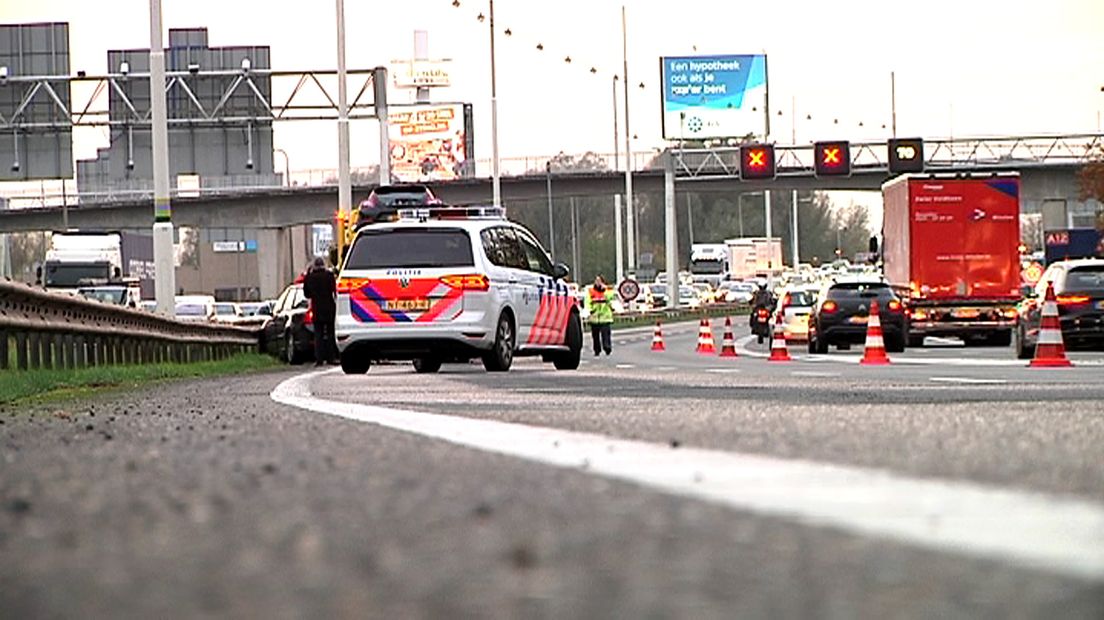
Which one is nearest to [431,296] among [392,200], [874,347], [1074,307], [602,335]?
[874,347]

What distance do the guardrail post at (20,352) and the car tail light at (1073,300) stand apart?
50.9ft

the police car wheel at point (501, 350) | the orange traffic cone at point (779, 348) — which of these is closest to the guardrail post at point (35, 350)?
the police car wheel at point (501, 350)

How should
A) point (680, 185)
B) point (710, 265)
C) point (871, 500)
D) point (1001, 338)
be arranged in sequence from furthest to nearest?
point (710, 265) → point (680, 185) → point (1001, 338) → point (871, 500)

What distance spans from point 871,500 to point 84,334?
67.8 ft

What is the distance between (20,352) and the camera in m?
20.0

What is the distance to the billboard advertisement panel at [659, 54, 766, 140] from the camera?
99750 mm

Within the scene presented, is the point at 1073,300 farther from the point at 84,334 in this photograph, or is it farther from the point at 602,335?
the point at 602,335

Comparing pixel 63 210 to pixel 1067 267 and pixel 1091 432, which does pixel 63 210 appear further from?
pixel 1091 432

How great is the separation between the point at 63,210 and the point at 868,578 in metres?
82.6

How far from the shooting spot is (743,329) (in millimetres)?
75000

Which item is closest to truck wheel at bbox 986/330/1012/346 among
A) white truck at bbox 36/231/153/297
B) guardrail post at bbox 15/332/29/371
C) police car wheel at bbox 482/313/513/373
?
police car wheel at bbox 482/313/513/373

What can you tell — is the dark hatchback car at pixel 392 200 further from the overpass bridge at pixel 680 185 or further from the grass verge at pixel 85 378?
the overpass bridge at pixel 680 185

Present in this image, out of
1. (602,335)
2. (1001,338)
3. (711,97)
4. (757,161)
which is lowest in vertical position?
(1001,338)

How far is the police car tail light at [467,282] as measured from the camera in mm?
22203
